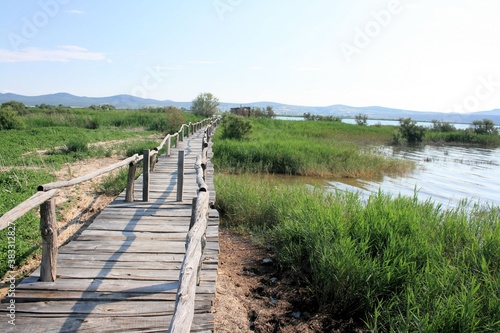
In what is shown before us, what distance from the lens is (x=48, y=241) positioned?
332 centimetres

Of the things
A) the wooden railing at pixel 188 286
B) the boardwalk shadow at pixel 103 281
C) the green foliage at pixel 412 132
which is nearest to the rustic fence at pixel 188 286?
the wooden railing at pixel 188 286

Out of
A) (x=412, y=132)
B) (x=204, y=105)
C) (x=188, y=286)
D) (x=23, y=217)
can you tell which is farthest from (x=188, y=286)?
(x=204, y=105)

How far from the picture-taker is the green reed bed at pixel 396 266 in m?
3.05

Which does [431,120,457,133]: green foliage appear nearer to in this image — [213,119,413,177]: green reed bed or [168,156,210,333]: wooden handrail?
[213,119,413,177]: green reed bed

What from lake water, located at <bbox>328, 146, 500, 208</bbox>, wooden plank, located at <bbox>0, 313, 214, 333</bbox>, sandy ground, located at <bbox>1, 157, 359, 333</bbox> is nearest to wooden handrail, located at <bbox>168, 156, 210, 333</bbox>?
wooden plank, located at <bbox>0, 313, 214, 333</bbox>

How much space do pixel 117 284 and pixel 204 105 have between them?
152 ft

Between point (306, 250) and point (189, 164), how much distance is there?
7.42 meters

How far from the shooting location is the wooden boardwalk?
2.82 meters

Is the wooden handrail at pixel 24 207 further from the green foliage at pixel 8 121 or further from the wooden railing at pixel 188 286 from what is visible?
the green foliage at pixel 8 121

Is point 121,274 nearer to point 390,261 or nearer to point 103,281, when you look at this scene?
point 103,281

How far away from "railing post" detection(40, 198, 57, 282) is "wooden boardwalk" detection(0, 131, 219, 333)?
0.10 m

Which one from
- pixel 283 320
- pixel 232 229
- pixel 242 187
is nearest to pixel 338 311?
pixel 283 320

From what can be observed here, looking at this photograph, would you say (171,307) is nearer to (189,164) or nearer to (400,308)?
(400,308)

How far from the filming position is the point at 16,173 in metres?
8.43
